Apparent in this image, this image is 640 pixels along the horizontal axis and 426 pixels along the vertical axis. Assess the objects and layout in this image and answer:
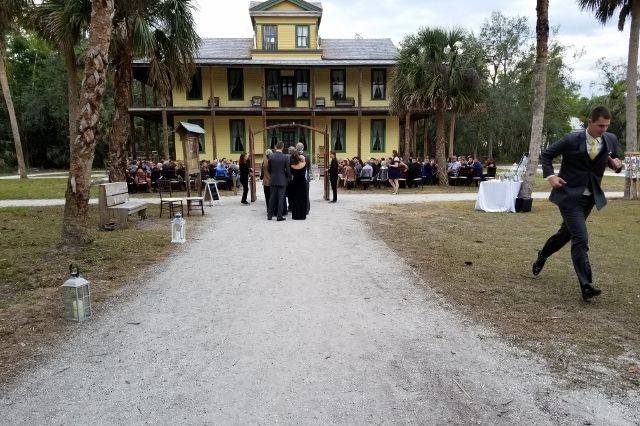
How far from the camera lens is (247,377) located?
3.37 m

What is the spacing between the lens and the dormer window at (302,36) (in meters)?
29.3

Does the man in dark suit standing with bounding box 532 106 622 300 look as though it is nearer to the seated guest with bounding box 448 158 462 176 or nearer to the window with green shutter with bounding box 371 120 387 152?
the seated guest with bounding box 448 158 462 176

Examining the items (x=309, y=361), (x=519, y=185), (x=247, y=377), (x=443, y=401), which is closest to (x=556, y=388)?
(x=443, y=401)

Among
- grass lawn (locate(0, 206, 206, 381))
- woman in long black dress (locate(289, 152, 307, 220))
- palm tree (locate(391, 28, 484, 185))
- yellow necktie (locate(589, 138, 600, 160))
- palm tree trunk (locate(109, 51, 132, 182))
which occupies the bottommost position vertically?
grass lawn (locate(0, 206, 206, 381))

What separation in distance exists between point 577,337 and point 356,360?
1.90 meters

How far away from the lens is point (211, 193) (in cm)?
1525

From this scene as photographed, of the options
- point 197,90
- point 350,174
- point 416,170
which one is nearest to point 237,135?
point 197,90

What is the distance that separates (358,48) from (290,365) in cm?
2990

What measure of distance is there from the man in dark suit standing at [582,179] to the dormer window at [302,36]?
26302 millimetres

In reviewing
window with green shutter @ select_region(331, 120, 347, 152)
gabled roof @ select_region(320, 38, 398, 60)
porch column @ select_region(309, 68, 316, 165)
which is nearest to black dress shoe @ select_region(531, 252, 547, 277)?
porch column @ select_region(309, 68, 316, 165)

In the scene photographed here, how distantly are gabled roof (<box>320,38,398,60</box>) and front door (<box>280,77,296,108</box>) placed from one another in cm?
264

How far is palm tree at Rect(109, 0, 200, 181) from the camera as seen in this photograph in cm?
1331

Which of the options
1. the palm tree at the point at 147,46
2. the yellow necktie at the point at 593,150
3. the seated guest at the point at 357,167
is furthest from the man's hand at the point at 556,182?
the seated guest at the point at 357,167

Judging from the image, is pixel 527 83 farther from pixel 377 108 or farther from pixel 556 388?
pixel 556 388
